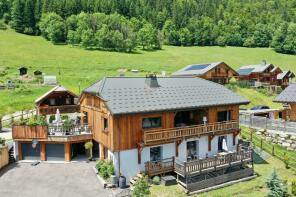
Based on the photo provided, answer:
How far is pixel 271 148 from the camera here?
3231 centimetres

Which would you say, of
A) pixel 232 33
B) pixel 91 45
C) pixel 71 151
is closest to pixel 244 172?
pixel 71 151

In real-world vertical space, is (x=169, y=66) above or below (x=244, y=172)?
above

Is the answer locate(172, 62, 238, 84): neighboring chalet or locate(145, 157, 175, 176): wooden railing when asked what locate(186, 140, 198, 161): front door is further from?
locate(172, 62, 238, 84): neighboring chalet

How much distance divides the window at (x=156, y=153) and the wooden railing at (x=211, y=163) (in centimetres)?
146

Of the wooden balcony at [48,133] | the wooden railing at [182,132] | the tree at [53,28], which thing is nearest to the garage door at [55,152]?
the wooden balcony at [48,133]

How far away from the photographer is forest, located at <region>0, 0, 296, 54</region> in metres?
110

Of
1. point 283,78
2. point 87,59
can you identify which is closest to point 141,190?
point 283,78

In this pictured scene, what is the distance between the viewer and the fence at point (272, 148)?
1148 inches

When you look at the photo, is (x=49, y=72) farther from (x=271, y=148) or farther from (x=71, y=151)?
(x=271, y=148)

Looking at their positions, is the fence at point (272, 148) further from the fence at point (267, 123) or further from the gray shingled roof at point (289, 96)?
the gray shingled roof at point (289, 96)

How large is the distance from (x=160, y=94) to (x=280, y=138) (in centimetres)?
1464

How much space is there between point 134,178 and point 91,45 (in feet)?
284

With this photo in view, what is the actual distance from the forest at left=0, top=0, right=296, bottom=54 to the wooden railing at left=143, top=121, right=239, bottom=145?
268 feet

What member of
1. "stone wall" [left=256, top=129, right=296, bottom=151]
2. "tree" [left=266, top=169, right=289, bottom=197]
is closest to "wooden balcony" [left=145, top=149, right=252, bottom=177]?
"tree" [left=266, top=169, right=289, bottom=197]
